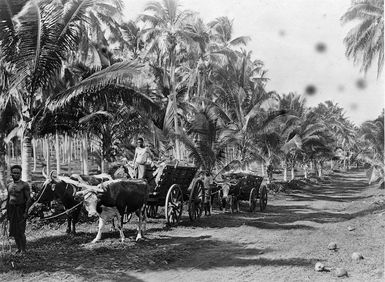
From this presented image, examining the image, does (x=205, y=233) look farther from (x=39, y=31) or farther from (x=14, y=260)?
(x=39, y=31)

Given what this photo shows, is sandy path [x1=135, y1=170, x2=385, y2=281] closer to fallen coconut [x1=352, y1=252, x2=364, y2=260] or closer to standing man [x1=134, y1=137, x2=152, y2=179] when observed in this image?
fallen coconut [x1=352, y1=252, x2=364, y2=260]

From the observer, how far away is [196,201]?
12195 mm

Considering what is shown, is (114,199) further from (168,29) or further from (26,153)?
(168,29)

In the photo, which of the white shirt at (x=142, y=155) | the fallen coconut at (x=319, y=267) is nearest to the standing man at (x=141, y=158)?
the white shirt at (x=142, y=155)

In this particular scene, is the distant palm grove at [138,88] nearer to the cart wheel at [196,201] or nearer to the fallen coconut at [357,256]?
the cart wheel at [196,201]

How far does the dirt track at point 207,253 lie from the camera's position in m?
6.50

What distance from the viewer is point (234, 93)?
813 inches

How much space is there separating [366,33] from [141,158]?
1165cm

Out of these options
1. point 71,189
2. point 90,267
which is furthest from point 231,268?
point 71,189

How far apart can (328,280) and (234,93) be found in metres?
15.0

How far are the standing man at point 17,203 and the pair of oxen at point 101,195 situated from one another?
1170 mm

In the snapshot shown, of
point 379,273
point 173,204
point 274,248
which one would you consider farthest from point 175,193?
point 379,273

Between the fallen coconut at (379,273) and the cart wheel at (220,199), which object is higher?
the cart wheel at (220,199)

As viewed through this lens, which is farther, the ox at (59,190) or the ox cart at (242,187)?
the ox cart at (242,187)
